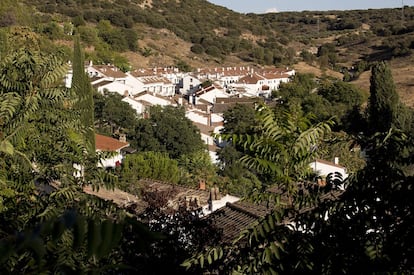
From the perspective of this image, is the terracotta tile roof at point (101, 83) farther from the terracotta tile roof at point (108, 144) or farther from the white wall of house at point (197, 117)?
the terracotta tile roof at point (108, 144)

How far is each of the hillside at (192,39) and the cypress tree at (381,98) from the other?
50.1ft

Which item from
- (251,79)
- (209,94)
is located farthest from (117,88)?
(251,79)

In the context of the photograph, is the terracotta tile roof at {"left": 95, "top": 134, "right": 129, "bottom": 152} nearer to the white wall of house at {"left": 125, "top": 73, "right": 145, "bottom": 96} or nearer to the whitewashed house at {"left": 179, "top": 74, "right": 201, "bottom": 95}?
the white wall of house at {"left": 125, "top": 73, "right": 145, "bottom": 96}

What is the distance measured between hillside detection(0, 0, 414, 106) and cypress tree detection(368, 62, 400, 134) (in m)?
15.3

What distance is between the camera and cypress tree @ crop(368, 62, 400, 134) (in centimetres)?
3712

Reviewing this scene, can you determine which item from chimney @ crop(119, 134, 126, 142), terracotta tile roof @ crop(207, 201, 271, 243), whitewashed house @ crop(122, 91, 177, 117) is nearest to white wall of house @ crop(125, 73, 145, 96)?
whitewashed house @ crop(122, 91, 177, 117)

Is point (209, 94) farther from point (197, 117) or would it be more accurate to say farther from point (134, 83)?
point (197, 117)

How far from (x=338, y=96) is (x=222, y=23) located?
191 feet

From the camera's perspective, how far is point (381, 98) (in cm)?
3762

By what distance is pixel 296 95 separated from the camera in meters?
49.2

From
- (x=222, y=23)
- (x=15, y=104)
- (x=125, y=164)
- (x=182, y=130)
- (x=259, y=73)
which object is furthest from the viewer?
(x=222, y=23)

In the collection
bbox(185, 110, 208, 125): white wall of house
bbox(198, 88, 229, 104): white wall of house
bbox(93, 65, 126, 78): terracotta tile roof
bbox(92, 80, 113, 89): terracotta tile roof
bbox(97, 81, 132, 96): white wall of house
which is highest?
bbox(93, 65, 126, 78): terracotta tile roof

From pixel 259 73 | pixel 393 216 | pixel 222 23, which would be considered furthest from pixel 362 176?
pixel 222 23

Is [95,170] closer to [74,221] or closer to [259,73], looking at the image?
[74,221]
